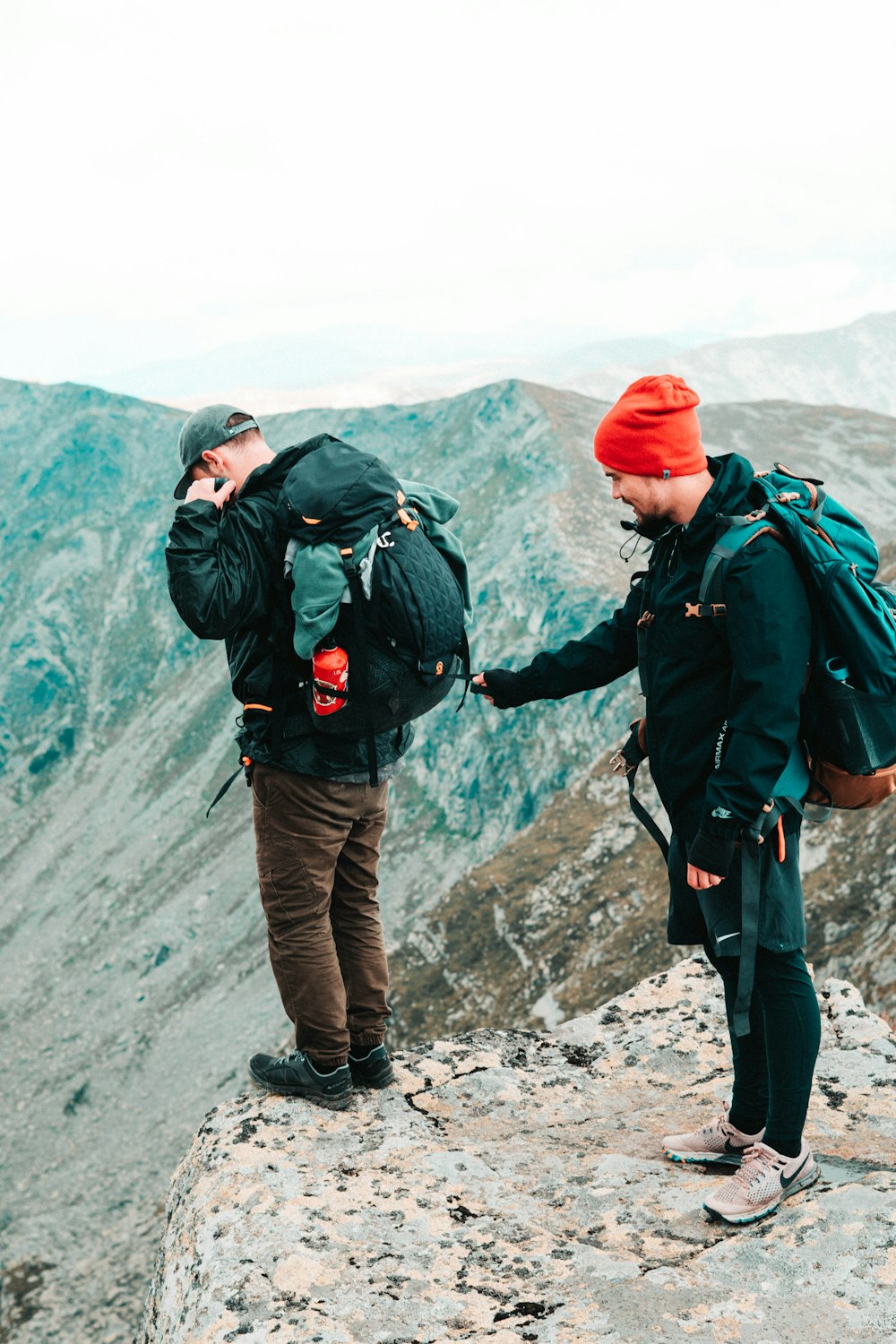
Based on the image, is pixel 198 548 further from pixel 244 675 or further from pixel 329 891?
pixel 329 891

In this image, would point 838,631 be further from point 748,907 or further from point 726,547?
point 748,907

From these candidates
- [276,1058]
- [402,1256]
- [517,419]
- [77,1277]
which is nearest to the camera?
[402,1256]

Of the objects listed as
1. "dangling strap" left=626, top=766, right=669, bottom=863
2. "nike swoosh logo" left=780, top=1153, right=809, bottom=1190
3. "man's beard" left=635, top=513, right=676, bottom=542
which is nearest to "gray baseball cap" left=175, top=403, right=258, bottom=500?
"man's beard" left=635, top=513, right=676, bottom=542

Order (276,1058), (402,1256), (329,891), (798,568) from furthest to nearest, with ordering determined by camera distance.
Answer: (276,1058) → (329,891) → (402,1256) → (798,568)

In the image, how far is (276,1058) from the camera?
6.09 m

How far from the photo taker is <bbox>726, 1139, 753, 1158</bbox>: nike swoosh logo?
498 centimetres

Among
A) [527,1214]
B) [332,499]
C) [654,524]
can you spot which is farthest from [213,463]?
[527,1214]

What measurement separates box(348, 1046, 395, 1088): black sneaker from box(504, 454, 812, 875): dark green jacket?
275 cm

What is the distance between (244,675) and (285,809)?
77 cm

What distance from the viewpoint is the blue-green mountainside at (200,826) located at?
81.1 ft

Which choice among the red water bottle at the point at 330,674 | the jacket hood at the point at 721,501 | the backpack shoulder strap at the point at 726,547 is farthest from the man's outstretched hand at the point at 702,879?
the red water bottle at the point at 330,674

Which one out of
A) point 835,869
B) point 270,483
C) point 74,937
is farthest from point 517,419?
point 270,483

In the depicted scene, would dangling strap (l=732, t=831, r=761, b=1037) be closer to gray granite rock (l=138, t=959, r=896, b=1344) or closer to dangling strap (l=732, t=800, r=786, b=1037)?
dangling strap (l=732, t=800, r=786, b=1037)

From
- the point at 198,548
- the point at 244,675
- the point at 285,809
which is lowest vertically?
the point at 285,809
